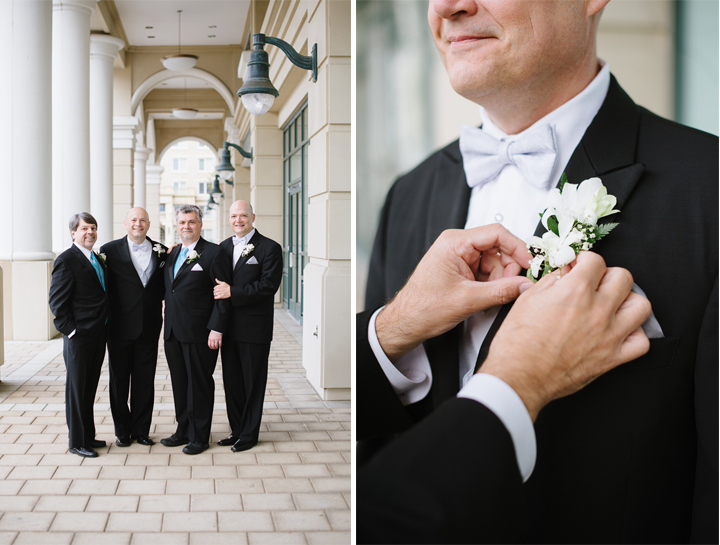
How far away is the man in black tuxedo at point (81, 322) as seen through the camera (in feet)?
14.4

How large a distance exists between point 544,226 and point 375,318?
16.8 inches

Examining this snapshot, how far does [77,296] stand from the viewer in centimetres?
445

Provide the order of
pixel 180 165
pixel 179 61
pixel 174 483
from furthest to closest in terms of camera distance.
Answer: pixel 180 165, pixel 179 61, pixel 174 483

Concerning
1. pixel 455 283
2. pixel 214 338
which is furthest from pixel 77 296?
pixel 455 283

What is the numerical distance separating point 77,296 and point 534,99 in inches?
151

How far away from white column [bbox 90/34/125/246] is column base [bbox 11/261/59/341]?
517 centimetres

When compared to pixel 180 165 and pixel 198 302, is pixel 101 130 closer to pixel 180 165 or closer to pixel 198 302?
pixel 198 302

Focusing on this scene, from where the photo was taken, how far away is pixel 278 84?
9.10m

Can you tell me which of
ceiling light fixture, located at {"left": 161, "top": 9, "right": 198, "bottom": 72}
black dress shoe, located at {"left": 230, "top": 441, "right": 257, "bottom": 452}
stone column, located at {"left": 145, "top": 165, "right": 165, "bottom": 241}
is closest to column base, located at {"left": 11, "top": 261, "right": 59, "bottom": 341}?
black dress shoe, located at {"left": 230, "top": 441, "right": 257, "bottom": 452}

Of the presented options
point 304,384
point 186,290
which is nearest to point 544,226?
point 186,290

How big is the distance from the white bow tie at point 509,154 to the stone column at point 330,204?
13.3 ft

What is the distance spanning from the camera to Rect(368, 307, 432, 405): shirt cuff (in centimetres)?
147

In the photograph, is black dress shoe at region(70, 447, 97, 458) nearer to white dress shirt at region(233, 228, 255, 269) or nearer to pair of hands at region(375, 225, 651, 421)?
white dress shirt at region(233, 228, 255, 269)

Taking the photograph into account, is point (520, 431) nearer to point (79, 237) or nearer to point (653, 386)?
point (653, 386)
